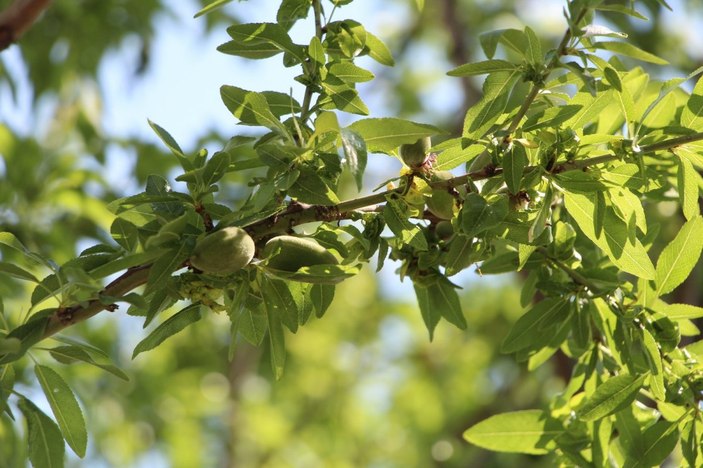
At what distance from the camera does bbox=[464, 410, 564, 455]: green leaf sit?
4.09ft

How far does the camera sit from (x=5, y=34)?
65.6 inches

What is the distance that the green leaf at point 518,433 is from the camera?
125 cm

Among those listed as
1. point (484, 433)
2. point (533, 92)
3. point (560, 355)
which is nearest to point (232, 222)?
point (533, 92)

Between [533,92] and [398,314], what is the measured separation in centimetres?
271

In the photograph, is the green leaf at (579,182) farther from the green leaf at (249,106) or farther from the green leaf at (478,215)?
the green leaf at (249,106)

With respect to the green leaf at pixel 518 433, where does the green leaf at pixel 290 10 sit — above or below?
above

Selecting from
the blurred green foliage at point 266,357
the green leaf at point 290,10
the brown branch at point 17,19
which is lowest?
the blurred green foliage at point 266,357

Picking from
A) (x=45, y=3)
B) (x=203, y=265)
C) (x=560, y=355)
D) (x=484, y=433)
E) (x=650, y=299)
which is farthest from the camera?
(x=560, y=355)

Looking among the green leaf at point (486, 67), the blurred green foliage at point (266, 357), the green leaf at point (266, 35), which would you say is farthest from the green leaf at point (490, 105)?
the blurred green foliage at point (266, 357)

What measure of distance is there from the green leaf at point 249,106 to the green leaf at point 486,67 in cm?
20

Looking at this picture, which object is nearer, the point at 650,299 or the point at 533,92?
the point at 533,92

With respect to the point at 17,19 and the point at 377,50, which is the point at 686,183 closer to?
the point at 377,50

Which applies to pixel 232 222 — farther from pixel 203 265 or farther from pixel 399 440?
pixel 399 440

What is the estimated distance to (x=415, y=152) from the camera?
1000mm
